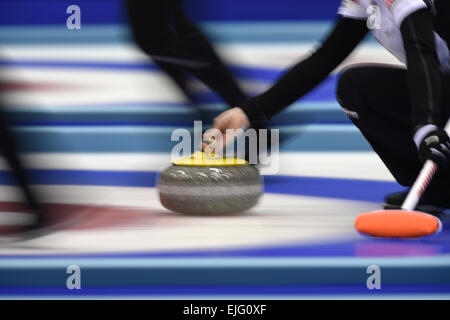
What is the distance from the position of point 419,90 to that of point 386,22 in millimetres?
317

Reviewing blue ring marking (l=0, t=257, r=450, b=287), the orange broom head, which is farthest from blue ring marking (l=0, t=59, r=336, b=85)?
blue ring marking (l=0, t=257, r=450, b=287)

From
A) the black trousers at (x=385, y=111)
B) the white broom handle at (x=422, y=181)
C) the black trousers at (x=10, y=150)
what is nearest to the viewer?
the white broom handle at (x=422, y=181)

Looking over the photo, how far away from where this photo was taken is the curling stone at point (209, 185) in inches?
67.7

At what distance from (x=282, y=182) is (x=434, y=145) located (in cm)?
129

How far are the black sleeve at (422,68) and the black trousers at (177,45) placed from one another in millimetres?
957

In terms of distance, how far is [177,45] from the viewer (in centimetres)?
234

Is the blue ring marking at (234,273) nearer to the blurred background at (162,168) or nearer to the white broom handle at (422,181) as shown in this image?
the blurred background at (162,168)

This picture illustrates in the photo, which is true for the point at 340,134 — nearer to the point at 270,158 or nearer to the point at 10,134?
the point at 270,158

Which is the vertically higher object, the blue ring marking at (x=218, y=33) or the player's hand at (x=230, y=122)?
the blue ring marking at (x=218, y=33)

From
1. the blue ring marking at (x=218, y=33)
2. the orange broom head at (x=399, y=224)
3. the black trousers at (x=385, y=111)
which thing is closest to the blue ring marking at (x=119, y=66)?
the blue ring marking at (x=218, y=33)

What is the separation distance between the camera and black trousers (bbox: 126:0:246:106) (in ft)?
7.48

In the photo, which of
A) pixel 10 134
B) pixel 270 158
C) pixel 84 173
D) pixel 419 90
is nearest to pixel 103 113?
pixel 84 173

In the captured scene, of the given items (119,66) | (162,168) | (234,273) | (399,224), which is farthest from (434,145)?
(119,66)

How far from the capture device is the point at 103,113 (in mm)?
3314
